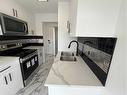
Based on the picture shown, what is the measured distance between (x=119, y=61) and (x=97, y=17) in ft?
Result: 1.25

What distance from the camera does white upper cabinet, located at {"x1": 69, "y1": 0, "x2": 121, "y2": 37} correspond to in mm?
673

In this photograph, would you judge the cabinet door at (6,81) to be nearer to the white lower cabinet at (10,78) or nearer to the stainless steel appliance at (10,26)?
the white lower cabinet at (10,78)

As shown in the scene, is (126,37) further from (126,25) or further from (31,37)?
(31,37)

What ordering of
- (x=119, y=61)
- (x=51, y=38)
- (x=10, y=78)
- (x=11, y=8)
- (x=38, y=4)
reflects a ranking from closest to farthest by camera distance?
(x=119, y=61), (x=10, y=78), (x=11, y=8), (x=38, y=4), (x=51, y=38)

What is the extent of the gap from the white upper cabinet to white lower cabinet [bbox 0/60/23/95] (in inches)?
61.7

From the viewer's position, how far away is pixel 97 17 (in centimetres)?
70

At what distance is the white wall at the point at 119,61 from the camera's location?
2.04 ft

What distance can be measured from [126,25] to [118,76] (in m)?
0.38

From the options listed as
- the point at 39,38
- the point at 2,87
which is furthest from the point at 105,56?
the point at 39,38

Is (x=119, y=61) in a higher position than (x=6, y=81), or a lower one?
higher

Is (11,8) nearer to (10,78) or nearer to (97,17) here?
(10,78)

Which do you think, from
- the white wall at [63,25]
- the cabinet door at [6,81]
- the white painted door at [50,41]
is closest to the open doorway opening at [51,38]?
the white painted door at [50,41]

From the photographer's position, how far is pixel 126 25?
2.00ft

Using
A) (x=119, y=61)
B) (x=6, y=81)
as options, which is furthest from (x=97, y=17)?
(x=6, y=81)
